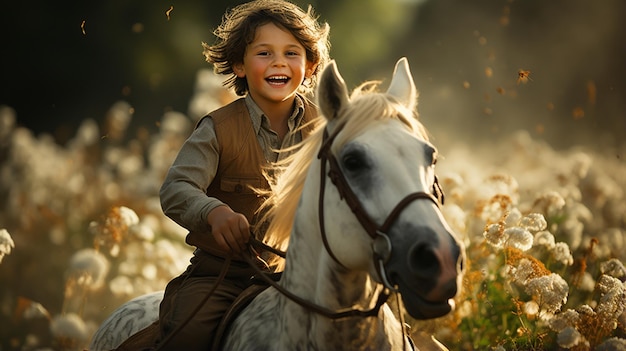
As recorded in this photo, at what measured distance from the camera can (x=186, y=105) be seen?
432 inches

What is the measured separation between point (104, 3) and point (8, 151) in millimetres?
4420

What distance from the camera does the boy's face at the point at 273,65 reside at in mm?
3975

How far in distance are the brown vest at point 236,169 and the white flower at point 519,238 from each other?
1.56 m

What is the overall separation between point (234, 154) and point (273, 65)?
526 mm

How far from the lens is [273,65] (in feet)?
13.1

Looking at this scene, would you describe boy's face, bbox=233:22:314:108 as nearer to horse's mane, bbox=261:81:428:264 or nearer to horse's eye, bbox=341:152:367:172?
horse's mane, bbox=261:81:428:264

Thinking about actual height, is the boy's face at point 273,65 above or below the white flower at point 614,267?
above

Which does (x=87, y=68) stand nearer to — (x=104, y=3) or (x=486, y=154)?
(x=104, y=3)

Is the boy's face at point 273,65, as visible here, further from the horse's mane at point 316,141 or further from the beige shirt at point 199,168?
the horse's mane at point 316,141

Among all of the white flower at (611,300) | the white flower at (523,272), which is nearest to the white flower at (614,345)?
the white flower at (611,300)

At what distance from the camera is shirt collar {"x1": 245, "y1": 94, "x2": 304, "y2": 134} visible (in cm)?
394

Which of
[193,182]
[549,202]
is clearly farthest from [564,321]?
[193,182]

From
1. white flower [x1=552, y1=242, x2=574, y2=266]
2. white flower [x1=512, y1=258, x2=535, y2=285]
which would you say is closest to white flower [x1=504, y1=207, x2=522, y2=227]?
white flower [x1=552, y1=242, x2=574, y2=266]

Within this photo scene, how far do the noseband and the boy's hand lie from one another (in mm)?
472
